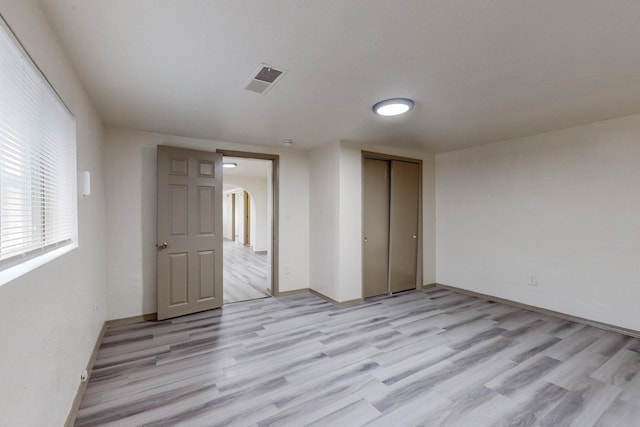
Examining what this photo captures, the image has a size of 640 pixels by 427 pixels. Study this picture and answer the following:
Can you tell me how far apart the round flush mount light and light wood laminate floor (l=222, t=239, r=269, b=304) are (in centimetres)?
323

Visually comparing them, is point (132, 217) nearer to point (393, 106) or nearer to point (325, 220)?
point (325, 220)

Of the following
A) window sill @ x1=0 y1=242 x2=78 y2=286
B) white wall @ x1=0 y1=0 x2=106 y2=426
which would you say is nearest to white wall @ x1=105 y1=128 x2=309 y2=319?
white wall @ x1=0 y1=0 x2=106 y2=426

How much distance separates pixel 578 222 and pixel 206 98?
4393mm

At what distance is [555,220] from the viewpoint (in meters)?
3.56

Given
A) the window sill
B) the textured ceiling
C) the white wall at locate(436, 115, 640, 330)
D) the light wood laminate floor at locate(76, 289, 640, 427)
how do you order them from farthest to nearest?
the white wall at locate(436, 115, 640, 330) < the light wood laminate floor at locate(76, 289, 640, 427) < the textured ceiling < the window sill

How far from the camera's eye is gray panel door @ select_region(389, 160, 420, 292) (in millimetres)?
4531

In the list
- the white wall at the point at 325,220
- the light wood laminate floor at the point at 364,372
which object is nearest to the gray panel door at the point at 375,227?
the white wall at the point at 325,220

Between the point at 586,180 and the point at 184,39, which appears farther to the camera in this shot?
the point at 586,180

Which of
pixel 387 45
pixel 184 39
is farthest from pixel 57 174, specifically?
pixel 387 45

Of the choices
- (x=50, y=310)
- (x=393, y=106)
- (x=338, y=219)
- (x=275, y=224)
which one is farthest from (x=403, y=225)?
(x=50, y=310)

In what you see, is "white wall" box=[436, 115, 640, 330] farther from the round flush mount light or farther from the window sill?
the window sill

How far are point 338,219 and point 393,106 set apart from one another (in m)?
1.79

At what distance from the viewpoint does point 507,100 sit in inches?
101

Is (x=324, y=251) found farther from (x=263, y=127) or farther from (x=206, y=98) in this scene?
(x=206, y=98)
